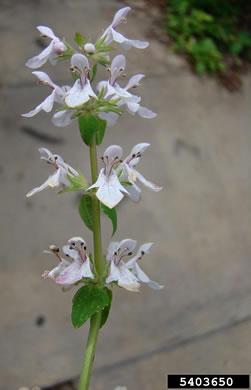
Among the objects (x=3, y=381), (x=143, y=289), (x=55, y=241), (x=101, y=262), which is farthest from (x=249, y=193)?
(x=101, y=262)

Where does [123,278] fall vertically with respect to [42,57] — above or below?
below

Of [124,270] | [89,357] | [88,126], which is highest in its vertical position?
[88,126]

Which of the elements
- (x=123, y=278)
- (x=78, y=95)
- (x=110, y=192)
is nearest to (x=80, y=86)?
(x=78, y=95)

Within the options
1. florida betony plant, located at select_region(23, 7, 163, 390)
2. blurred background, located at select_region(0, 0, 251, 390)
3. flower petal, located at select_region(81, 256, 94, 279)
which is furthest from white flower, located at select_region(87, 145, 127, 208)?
blurred background, located at select_region(0, 0, 251, 390)

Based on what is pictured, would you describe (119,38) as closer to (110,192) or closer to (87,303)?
(110,192)

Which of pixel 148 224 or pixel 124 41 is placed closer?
pixel 124 41

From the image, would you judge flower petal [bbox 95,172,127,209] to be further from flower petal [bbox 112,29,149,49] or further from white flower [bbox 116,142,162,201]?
flower petal [bbox 112,29,149,49]

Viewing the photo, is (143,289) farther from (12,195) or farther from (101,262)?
(101,262)
